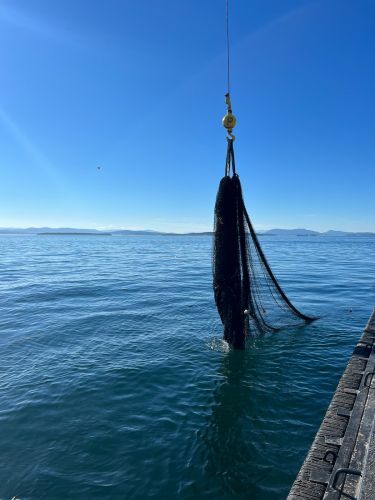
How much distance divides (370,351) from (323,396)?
2.29 m

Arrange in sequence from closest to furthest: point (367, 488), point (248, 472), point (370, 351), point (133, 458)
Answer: point (367, 488) → point (248, 472) → point (133, 458) → point (370, 351)

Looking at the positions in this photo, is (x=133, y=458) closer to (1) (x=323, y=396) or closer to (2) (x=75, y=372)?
(2) (x=75, y=372)

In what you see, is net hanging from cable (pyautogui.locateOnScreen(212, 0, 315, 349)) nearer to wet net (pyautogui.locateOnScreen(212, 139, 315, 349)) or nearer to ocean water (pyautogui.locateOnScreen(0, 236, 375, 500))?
wet net (pyautogui.locateOnScreen(212, 139, 315, 349))

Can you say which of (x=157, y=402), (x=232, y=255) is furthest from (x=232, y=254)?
(x=157, y=402)

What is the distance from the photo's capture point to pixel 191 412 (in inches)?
346

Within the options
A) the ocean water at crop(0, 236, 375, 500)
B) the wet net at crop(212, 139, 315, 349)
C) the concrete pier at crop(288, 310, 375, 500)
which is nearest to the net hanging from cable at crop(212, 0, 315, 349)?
the wet net at crop(212, 139, 315, 349)

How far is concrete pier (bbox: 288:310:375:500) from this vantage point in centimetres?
487

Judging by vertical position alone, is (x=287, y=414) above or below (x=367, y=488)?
below

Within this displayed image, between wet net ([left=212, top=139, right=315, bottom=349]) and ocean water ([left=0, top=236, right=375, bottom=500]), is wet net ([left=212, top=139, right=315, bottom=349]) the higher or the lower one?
the higher one

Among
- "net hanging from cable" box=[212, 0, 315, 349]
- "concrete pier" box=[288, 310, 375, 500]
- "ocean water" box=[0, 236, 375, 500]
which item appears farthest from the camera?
"net hanging from cable" box=[212, 0, 315, 349]

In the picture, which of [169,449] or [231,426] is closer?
[169,449]

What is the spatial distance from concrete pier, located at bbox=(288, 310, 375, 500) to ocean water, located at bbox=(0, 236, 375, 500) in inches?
43.6

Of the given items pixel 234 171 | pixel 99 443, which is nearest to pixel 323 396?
pixel 99 443

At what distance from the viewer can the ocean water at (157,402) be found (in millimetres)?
6602
